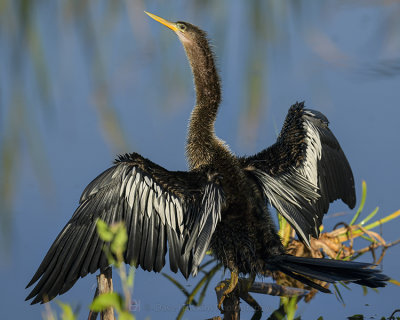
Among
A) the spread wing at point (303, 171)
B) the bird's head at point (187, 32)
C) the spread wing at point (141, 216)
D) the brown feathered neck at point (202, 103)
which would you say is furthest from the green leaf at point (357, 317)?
the bird's head at point (187, 32)

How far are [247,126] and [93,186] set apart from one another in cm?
142

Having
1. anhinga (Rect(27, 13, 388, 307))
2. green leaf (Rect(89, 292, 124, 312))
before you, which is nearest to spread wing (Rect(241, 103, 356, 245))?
anhinga (Rect(27, 13, 388, 307))

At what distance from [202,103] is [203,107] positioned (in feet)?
0.14

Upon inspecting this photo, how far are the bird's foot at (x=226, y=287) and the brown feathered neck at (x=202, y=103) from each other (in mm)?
665

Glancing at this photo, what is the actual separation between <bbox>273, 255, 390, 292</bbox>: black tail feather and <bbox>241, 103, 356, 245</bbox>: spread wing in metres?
0.23

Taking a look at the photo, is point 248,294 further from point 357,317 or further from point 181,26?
point 181,26

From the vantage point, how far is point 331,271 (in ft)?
11.2

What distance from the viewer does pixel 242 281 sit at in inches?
159

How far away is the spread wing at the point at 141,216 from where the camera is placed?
3.42 meters

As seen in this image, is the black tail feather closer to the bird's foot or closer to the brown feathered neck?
the bird's foot

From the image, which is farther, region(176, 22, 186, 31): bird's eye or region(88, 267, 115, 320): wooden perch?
region(176, 22, 186, 31): bird's eye

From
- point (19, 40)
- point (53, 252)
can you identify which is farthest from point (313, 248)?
point (19, 40)

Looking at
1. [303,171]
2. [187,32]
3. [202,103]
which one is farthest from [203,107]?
[303,171]

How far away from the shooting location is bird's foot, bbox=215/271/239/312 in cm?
362
